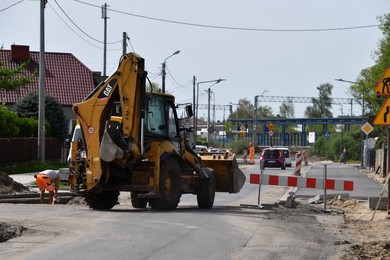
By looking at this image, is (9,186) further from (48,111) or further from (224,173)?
(48,111)

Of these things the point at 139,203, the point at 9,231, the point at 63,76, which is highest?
the point at 63,76

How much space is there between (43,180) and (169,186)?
6.04 m

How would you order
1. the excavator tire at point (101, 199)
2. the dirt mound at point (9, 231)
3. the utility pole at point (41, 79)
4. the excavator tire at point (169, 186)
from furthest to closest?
1. the utility pole at point (41, 79)
2. the excavator tire at point (101, 199)
3. the excavator tire at point (169, 186)
4. the dirt mound at point (9, 231)

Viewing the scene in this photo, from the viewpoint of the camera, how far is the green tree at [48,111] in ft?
194

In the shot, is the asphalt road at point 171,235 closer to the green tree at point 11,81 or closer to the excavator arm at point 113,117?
the excavator arm at point 113,117

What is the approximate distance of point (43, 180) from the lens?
25406 mm

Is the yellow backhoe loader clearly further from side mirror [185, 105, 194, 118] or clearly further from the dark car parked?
the dark car parked

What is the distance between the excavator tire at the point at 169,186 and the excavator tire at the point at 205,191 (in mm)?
1332

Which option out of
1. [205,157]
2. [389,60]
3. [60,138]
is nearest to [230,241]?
[205,157]

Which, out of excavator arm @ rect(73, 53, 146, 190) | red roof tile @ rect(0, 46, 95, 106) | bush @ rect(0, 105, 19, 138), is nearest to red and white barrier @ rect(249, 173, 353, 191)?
excavator arm @ rect(73, 53, 146, 190)

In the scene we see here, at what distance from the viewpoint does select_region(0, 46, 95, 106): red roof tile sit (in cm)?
6862

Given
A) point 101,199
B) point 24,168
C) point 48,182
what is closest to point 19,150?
point 24,168

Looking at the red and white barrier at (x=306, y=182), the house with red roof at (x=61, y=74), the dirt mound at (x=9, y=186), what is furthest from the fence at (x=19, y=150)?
the red and white barrier at (x=306, y=182)

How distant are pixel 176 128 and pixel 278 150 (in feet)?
141
